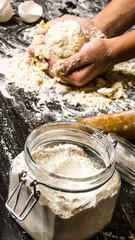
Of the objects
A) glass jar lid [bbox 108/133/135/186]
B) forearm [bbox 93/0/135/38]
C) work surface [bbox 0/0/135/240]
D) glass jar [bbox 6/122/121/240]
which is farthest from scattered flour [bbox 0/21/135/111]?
glass jar [bbox 6/122/121/240]

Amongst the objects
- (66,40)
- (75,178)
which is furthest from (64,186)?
(66,40)

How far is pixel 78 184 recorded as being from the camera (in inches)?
22.3

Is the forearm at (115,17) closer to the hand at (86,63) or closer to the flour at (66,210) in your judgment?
the hand at (86,63)

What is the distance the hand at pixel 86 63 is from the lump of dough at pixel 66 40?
0.18 feet

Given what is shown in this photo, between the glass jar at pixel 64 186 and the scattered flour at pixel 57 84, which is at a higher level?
the glass jar at pixel 64 186

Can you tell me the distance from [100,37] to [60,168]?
970 mm

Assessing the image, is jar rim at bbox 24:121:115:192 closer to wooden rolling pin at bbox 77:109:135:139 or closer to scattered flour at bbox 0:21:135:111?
wooden rolling pin at bbox 77:109:135:139

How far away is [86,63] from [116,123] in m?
0.40

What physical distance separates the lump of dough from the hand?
54 mm

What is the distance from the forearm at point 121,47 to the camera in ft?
4.38

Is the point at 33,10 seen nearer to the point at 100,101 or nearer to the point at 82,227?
the point at 100,101

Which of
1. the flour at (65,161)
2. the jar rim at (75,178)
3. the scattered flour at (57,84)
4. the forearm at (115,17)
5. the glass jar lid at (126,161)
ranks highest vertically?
the jar rim at (75,178)

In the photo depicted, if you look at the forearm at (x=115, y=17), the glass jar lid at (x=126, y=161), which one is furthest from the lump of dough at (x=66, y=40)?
the glass jar lid at (x=126, y=161)

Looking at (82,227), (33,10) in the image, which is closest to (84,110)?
(82,227)
